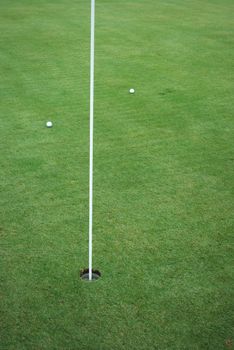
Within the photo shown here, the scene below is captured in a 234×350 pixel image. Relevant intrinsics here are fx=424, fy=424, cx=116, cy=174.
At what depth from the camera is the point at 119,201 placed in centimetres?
546

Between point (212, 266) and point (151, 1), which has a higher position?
point (151, 1)

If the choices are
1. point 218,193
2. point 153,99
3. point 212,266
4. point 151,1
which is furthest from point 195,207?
point 151,1

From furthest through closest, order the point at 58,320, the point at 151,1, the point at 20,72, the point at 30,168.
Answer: the point at 151,1
the point at 20,72
the point at 30,168
the point at 58,320

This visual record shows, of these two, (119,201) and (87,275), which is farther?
(119,201)

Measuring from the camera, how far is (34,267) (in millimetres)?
4309

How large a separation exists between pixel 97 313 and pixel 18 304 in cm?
73

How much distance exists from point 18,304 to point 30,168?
2.64m

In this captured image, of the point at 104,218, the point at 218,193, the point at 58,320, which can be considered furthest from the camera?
the point at 218,193

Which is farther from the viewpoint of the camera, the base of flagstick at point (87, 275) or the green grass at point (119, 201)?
the base of flagstick at point (87, 275)

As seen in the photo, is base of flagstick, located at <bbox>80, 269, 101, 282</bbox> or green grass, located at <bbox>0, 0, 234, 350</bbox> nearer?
green grass, located at <bbox>0, 0, 234, 350</bbox>

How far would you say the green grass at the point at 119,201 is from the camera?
3.72m

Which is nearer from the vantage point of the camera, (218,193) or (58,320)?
(58,320)

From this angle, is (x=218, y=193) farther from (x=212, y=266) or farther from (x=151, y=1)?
(x=151, y=1)

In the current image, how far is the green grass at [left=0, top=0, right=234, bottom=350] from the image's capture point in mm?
3725
